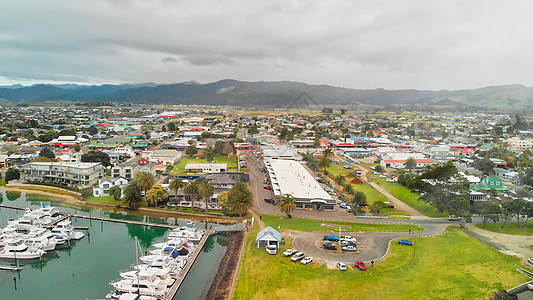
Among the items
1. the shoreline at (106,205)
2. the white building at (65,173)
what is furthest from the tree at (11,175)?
the shoreline at (106,205)

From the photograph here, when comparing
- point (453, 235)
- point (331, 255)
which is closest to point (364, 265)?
point (331, 255)

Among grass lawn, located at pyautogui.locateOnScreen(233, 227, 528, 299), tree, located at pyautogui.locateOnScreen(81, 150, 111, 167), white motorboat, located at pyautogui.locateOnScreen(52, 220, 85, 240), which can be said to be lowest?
white motorboat, located at pyautogui.locateOnScreen(52, 220, 85, 240)

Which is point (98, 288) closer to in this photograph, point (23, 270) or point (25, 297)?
point (25, 297)

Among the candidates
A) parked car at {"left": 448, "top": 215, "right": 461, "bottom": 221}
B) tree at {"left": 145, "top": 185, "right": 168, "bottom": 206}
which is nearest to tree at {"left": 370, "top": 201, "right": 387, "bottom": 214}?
parked car at {"left": 448, "top": 215, "right": 461, "bottom": 221}

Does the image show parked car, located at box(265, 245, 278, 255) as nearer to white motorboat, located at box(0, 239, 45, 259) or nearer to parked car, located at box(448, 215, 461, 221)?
white motorboat, located at box(0, 239, 45, 259)

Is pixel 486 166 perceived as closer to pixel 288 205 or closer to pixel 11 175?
pixel 288 205

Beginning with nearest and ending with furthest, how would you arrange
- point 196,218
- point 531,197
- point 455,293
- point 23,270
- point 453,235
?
1. point 455,293
2. point 23,270
3. point 453,235
4. point 196,218
5. point 531,197

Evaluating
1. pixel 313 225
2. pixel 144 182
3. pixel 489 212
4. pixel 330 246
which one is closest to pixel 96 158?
pixel 144 182
